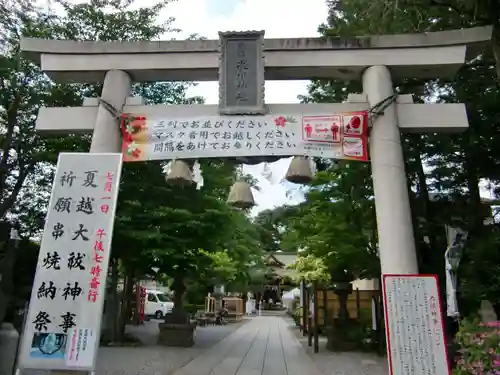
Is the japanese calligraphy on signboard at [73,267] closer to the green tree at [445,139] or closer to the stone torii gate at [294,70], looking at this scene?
the stone torii gate at [294,70]

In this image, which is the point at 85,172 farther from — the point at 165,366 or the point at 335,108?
the point at 165,366

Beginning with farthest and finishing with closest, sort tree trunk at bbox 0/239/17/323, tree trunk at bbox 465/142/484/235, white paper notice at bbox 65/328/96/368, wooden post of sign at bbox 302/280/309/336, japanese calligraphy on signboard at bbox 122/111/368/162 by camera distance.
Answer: wooden post of sign at bbox 302/280/309/336 → tree trunk at bbox 465/142/484/235 → tree trunk at bbox 0/239/17/323 → japanese calligraphy on signboard at bbox 122/111/368/162 → white paper notice at bbox 65/328/96/368

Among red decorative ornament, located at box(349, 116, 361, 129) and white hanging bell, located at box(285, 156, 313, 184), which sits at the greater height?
red decorative ornament, located at box(349, 116, 361, 129)

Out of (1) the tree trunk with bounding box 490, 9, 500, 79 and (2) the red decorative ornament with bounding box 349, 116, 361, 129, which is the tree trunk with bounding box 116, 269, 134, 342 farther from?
(1) the tree trunk with bounding box 490, 9, 500, 79

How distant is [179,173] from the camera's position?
5.99 metres

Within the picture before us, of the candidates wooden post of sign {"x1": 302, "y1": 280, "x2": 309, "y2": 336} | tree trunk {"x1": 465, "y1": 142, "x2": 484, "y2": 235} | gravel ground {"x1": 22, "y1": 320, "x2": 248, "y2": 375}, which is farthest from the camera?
wooden post of sign {"x1": 302, "y1": 280, "x2": 309, "y2": 336}

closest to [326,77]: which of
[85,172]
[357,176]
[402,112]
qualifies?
[402,112]

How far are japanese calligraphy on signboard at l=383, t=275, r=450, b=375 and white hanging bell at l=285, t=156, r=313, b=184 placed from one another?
1.69m

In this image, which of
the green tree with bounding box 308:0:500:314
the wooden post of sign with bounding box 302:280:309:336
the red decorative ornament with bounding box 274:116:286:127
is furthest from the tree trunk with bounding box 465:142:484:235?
the wooden post of sign with bounding box 302:280:309:336

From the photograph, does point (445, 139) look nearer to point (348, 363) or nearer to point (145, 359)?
point (348, 363)

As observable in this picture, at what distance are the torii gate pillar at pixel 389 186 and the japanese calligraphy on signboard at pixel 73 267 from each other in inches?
132

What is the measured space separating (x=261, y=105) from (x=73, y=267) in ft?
10.2

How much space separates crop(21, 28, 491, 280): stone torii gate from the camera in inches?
236

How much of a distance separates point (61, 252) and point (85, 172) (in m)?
1.03
